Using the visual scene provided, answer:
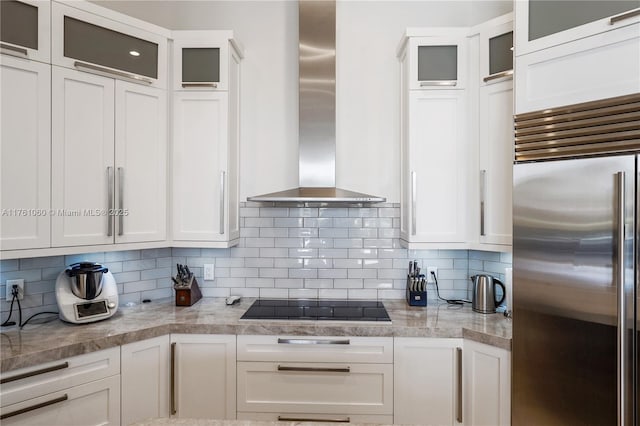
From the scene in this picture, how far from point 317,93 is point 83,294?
191cm

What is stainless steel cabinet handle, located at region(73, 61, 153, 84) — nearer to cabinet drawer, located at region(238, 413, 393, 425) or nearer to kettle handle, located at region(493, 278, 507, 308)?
cabinet drawer, located at region(238, 413, 393, 425)

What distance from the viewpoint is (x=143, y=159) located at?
7.54ft

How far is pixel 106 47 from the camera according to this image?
2.15 metres

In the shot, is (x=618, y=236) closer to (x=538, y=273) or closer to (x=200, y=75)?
(x=538, y=273)

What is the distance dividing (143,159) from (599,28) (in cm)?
Answer: 248

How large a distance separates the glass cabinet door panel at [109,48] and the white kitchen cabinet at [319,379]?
6.11 ft

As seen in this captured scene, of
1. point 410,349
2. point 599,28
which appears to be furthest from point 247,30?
point 410,349

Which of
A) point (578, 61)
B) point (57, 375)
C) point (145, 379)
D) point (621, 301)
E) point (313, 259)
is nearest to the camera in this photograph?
point (621, 301)

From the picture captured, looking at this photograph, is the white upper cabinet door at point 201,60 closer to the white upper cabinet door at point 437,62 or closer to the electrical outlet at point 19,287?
the white upper cabinet door at point 437,62

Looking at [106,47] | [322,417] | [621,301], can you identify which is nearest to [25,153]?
[106,47]

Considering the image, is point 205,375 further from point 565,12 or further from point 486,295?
point 565,12

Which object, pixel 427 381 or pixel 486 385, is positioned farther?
pixel 427 381

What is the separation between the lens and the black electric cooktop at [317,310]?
2215mm

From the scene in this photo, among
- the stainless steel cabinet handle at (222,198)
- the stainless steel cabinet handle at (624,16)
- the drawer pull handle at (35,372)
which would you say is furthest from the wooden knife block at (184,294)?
the stainless steel cabinet handle at (624,16)
